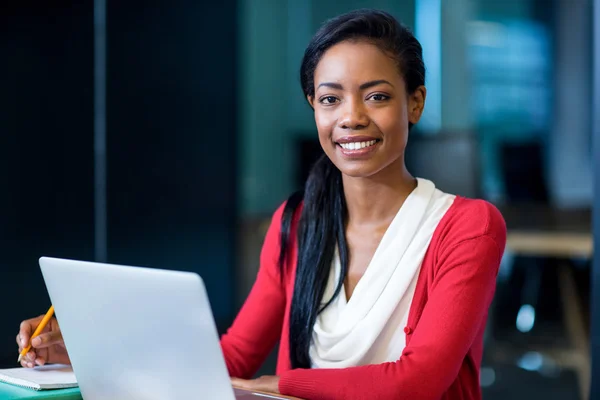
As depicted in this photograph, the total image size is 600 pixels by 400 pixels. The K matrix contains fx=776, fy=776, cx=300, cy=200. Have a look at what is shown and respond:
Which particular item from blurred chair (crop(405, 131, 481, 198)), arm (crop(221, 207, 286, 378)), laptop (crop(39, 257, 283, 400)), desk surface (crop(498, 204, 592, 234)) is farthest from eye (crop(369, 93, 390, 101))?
desk surface (crop(498, 204, 592, 234))

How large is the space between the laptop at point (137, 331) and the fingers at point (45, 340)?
18 centimetres

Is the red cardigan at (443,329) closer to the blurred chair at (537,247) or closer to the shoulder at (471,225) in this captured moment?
the shoulder at (471,225)

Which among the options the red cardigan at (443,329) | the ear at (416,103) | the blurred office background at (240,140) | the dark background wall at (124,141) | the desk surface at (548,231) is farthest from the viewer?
the desk surface at (548,231)

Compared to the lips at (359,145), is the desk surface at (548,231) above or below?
below

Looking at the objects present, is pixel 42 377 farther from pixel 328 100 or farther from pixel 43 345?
pixel 328 100

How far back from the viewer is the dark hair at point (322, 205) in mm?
1477

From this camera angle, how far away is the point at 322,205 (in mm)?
1650

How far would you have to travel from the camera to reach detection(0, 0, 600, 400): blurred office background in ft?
12.1

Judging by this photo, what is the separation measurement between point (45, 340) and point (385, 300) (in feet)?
1.98

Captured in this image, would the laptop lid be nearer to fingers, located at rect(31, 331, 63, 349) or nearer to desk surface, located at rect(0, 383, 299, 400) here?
desk surface, located at rect(0, 383, 299, 400)

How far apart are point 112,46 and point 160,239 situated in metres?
1.15

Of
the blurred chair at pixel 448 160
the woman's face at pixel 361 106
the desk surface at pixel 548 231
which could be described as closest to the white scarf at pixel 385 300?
the woman's face at pixel 361 106

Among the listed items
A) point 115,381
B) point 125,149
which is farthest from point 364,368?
point 125,149

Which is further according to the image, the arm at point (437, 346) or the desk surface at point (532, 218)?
the desk surface at point (532, 218)
